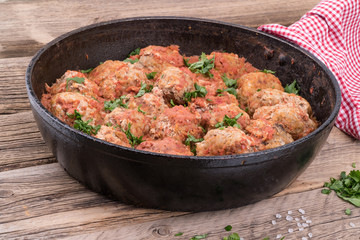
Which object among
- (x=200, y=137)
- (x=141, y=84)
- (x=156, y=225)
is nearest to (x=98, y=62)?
(x=141, y=84)

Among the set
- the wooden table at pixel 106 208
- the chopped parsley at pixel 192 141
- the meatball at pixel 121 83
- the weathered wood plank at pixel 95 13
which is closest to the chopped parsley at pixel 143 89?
the meatball at pixel 121 83

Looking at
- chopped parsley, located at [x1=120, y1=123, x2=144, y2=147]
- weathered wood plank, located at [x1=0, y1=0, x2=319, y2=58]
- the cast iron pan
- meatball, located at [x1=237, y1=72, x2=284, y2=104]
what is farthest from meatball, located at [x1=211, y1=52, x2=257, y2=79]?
weathered wood plank, located at [x1=0, y1=0, x2=319, y2=58]

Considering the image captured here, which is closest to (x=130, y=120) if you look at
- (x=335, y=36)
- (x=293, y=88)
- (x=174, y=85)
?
(x=174, y=85)

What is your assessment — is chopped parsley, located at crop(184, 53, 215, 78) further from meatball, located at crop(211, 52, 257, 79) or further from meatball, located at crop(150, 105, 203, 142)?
meatball, located at crop(150, 105, 203, 142)

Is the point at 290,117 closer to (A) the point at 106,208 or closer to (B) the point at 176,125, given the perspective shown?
(B) the point at 176,125

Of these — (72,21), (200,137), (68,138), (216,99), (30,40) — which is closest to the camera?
(68,138)

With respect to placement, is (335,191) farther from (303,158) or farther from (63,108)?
(63,108)
